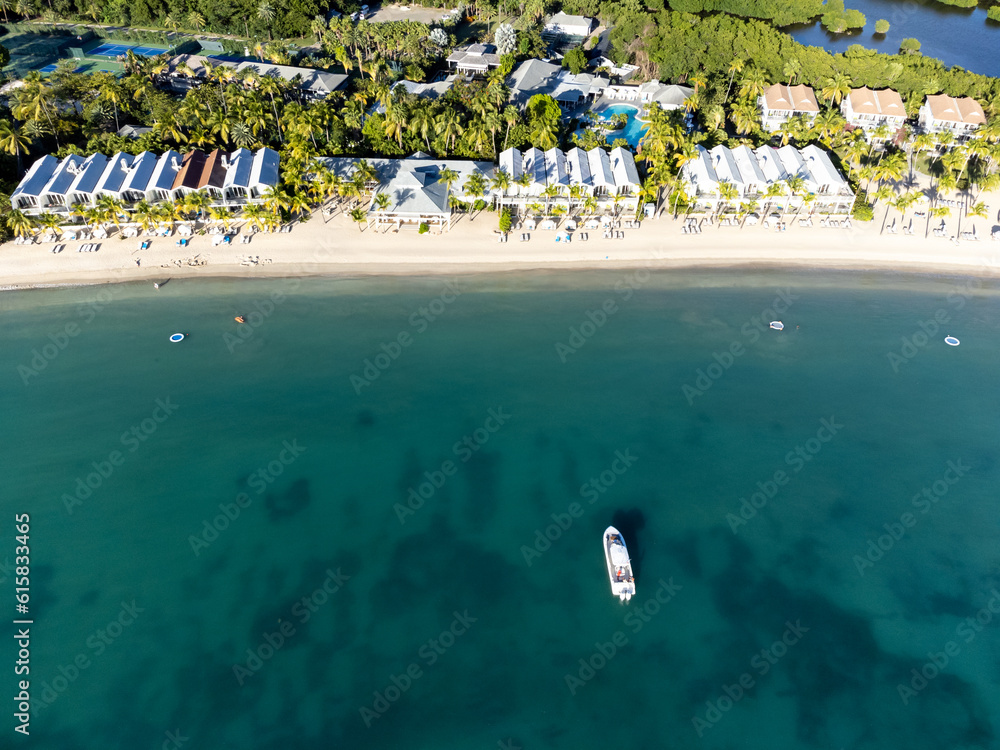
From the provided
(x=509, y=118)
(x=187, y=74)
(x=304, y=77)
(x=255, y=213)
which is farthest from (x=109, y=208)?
(x=509, y=118)

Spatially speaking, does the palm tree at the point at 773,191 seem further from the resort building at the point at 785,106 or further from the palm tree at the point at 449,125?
the palm tree at the point at 449,125

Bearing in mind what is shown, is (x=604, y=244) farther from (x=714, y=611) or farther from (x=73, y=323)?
(x=73, y=323)

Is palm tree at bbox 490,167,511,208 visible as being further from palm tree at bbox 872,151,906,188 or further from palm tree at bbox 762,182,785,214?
palm tree at bbox 872,151,906,188

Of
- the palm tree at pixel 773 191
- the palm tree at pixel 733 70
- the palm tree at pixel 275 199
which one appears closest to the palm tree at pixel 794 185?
the palm tree at pixel 773 191

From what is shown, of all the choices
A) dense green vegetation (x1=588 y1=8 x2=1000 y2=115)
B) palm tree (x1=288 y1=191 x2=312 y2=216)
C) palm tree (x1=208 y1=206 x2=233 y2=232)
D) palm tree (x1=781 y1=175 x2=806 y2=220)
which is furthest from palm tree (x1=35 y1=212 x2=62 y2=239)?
dense green vegetation (x1=588 y1=8 x2=1000 y2=115)

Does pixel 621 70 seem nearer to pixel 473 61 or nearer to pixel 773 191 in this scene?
pixel 473 61
